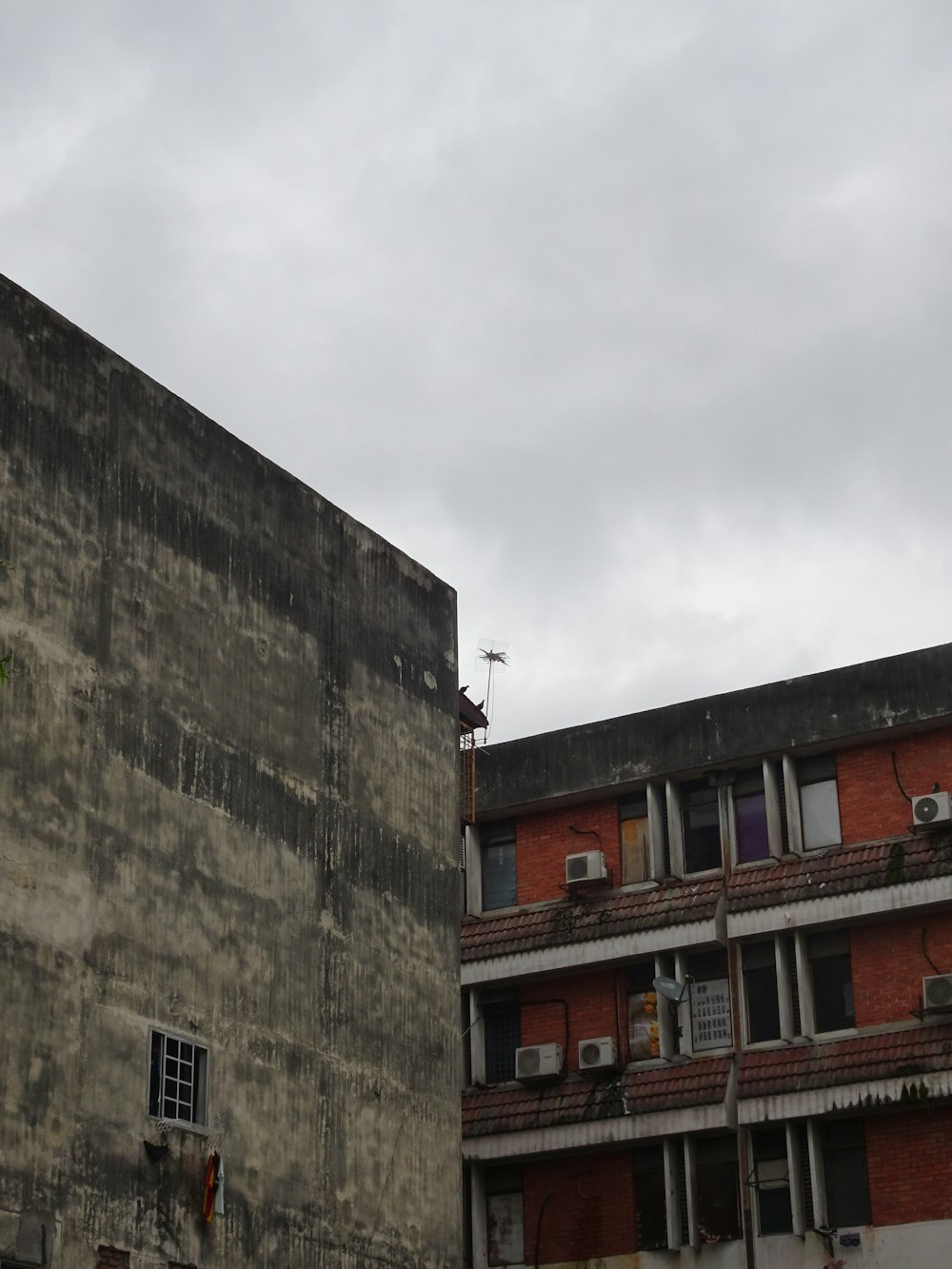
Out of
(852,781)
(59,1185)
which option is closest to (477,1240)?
(852,781)

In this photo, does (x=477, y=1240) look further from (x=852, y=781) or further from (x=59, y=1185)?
(x=59, y=1185)

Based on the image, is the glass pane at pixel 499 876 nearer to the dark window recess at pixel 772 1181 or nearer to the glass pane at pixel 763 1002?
the glass pane at pixel 763 1002

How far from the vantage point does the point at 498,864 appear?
35.2 m

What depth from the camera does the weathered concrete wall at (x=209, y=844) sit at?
22.7 meters

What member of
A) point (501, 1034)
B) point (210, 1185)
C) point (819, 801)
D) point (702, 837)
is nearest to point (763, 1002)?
point (702, 837)

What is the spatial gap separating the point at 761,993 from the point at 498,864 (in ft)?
17.7

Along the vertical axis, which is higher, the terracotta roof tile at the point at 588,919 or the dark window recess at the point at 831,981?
the terracotta roof tile at the point at 588,919

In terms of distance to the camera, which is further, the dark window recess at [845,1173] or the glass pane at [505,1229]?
the glass pane at [505,1229]

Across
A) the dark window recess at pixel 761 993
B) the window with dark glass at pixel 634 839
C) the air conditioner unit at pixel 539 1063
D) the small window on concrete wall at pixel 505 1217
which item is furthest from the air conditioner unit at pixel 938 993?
the small window on concrete wall at pixel 505 1217


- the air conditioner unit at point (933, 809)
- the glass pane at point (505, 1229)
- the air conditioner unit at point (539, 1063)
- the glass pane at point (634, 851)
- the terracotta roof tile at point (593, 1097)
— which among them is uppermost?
the glass pane at point (634, 851)

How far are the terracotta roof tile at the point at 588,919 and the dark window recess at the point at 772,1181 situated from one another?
346 cm

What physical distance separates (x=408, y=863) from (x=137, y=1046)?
660 centimetres

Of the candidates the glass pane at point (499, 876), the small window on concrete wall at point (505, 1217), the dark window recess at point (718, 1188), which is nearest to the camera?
the dark window recess at point (718, 1188)

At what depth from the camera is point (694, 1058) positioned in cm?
→ 3189
